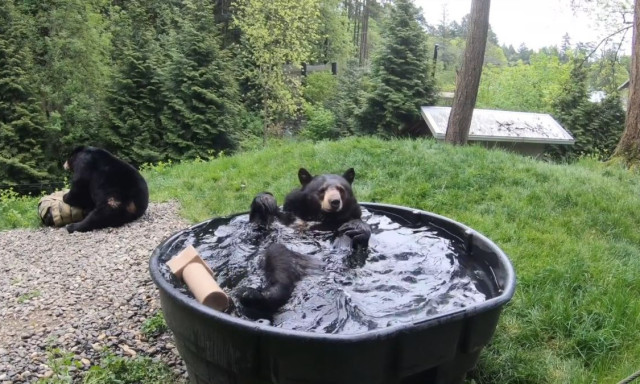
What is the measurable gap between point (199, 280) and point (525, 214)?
13.3 ft

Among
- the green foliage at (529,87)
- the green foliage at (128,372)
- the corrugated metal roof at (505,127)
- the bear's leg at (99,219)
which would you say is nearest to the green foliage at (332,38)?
the green foliage at (529,87)

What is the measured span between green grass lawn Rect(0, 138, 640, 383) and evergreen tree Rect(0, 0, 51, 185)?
6.75 meters

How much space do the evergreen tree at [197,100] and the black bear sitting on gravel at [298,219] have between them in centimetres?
1166

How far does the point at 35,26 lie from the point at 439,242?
18242mm

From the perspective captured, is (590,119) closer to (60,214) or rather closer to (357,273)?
(60,214)

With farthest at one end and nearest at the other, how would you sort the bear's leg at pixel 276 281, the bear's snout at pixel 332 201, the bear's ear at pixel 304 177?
the bear's ear at pixel 304 177, the bear's snout at pixel 332 201, the bear's leg at pixel 276 281

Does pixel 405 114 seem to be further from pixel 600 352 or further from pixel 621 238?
pixel 600 352

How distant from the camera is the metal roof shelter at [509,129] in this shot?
12.1 meters

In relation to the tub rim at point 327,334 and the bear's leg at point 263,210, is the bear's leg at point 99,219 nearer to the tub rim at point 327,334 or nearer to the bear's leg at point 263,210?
the bear's leg at point 263,210

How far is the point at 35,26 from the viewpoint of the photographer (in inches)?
664

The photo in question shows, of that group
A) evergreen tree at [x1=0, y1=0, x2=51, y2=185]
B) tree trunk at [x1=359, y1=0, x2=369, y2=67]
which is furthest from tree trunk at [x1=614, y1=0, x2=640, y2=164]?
tree trunk at [x1=359, y1=0, x2=369, y2=67]

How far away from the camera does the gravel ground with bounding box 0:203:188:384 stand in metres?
2.94

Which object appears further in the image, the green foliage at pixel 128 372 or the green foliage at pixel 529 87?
the green foliage at pixel 529 87

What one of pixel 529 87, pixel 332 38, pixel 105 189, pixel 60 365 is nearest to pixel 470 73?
pixel 105 189
